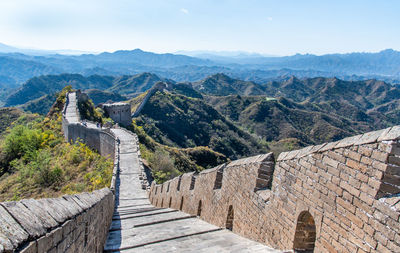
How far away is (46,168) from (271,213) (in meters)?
16.2

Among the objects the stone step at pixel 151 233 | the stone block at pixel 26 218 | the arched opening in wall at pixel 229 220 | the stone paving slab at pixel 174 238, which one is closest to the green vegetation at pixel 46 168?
the stone paving slab at pixel 174 238

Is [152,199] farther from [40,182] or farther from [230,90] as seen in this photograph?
[230,90]

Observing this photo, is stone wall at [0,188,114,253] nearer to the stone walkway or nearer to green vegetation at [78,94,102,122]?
the stone walkway

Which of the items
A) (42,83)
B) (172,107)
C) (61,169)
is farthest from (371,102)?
(42,83)

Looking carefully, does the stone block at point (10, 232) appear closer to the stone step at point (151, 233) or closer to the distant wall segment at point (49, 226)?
the distant wall segment at point (49, 226)

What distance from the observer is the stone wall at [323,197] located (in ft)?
9.23

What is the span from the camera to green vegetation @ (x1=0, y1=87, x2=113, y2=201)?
15844 mm

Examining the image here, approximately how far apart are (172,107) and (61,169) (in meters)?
53.0

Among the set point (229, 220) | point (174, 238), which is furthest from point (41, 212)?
point (229, 220)

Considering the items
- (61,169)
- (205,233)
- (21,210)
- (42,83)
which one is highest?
(21,210)

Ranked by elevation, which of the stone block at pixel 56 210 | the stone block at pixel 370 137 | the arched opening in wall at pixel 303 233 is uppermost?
the stone block at pixel 370 137

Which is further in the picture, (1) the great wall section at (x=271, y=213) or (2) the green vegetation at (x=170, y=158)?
(2) the green vegetation at (x=170, y=158)

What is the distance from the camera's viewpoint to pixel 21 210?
2.48m

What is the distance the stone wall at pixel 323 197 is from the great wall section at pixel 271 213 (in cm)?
1
